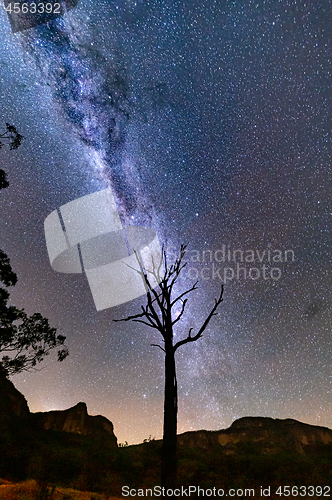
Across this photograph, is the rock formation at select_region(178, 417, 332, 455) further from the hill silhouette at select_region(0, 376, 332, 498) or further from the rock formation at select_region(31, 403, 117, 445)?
the rock formation at select_region(31, 403, 117, 445)

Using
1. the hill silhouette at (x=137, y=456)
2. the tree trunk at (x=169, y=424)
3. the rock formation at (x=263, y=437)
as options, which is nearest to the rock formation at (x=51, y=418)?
the hill silhouette at (x=137, y=456)

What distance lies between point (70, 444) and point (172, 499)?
21.6 meters

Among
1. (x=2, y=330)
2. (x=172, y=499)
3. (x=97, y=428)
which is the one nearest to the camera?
(x=172, y=499)

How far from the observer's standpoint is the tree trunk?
634cm

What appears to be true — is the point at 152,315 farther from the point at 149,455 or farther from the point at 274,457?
the point at 274,457

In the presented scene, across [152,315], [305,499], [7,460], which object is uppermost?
[152,315]

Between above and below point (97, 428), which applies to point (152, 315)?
above

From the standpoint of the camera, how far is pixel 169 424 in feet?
22.5

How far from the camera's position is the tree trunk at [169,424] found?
634 centimetres

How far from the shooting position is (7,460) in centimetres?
1438

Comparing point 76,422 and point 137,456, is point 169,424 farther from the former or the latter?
point 76,422

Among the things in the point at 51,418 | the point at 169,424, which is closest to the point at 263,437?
the point at 51,418

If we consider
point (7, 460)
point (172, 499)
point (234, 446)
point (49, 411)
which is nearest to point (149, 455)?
point (7, 460)

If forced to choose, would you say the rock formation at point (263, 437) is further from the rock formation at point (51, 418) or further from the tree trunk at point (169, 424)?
the tree trunk at point (169, 424)
